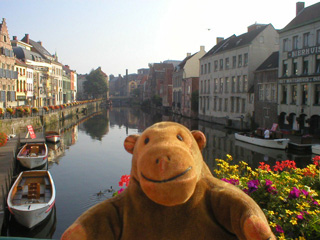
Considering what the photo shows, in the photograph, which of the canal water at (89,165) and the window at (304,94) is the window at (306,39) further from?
the canal water at (89,165)

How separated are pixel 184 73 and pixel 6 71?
101 feet

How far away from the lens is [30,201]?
37.5 ft

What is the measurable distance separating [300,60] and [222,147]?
10.5 meters

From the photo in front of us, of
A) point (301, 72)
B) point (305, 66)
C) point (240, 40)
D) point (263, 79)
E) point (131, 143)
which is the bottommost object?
point (131, 143)

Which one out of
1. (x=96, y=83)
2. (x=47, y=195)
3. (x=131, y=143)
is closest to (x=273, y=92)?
(x=47, y=195)

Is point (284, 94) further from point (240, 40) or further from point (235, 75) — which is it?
point (240, 40)

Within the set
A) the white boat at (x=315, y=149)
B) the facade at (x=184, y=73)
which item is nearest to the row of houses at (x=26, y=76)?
the facade at (x=184, y=73)

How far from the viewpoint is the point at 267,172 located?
5992 millimetres

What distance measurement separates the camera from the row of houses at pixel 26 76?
124 feet

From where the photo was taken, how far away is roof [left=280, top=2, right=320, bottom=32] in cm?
2697

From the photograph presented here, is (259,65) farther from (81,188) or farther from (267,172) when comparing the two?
(267,172)

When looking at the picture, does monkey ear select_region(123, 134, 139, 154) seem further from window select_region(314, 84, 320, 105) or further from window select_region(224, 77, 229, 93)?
window select_region(224, 77, 229, 93)

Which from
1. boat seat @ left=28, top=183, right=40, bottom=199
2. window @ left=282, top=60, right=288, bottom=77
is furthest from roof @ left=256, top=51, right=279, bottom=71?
boat seat @ left=28, top=183, right=40, bottom=199

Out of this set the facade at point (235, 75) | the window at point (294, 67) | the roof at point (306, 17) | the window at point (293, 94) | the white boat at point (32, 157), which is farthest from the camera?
the facade at point (235, 75)
